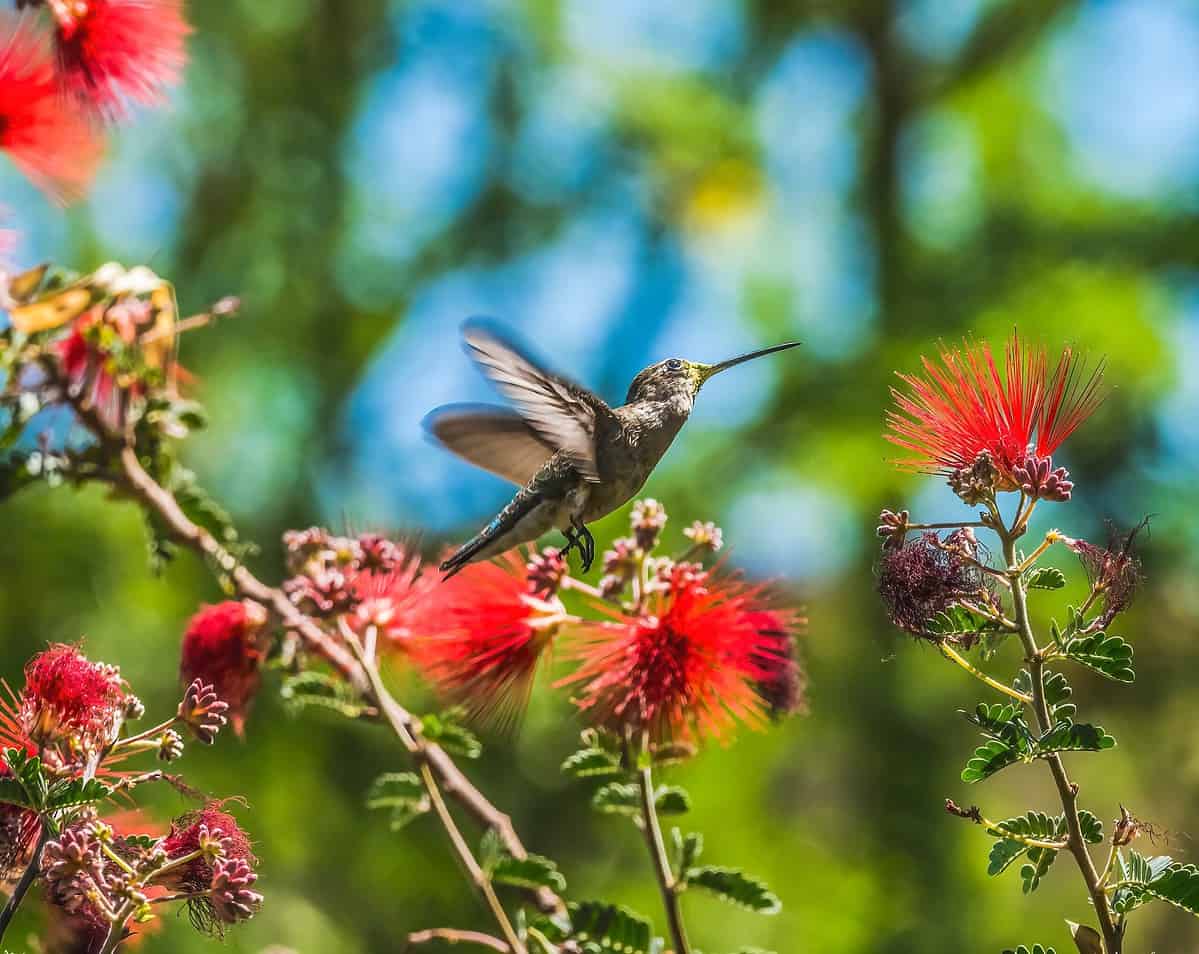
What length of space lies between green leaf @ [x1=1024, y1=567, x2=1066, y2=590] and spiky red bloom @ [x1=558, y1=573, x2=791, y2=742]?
427 mm

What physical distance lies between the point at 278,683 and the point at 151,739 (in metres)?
4.16

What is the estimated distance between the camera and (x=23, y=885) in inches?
35.6

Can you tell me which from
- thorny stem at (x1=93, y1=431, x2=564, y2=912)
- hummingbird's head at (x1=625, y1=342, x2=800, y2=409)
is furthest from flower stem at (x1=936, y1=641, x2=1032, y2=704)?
hummingbird's head at (x1=625, y1=342, x2=800, y2=409)

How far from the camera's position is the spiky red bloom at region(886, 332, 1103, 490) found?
1075mm

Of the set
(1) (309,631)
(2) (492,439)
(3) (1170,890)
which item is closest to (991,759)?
(3) (1170,890)

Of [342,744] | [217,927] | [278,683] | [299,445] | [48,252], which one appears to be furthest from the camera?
[299,445]

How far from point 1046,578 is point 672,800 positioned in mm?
558

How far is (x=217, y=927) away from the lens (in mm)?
1032

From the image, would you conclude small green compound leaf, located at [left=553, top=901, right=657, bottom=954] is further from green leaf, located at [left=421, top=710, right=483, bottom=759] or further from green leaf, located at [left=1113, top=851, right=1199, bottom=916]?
green leaf, located at [left=1113, top=851, right=1199, bottom=916]

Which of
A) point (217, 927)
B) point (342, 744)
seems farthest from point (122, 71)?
point (342, 744)

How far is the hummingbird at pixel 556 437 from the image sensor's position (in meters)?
1.84

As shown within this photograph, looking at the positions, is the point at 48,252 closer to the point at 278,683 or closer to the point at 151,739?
the point at 278,683

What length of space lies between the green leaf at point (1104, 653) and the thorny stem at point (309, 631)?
658mm

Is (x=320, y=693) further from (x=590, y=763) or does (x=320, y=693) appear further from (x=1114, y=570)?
(x=1114, y=570)
